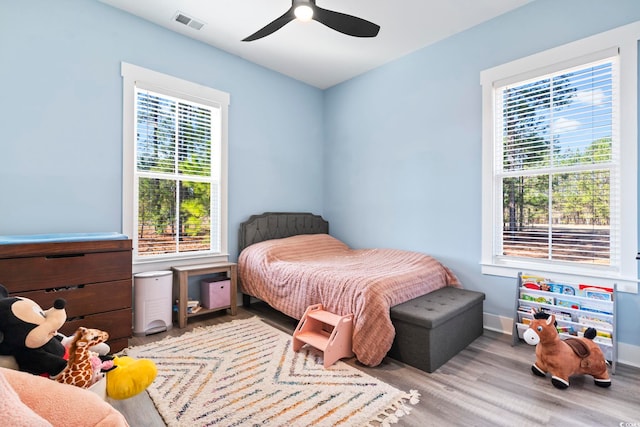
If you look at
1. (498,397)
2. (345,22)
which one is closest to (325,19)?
(345,22)

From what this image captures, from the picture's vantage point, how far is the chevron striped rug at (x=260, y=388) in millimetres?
1635

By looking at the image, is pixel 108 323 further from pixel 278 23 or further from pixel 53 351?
pixel 278 23

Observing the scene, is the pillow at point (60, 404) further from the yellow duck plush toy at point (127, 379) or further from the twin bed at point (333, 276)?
the twin bed at point (333, 276)

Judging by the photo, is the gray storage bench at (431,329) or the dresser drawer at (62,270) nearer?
the dresser drawer at (62,270)

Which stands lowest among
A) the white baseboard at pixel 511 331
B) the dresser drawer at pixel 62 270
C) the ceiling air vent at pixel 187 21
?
the white baseboard at pixel 511 331

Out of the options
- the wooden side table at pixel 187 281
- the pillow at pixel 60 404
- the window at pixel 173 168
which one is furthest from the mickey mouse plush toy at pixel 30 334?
the window at pixel 173 168

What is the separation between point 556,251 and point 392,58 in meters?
2.62

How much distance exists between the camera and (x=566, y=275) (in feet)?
8.39

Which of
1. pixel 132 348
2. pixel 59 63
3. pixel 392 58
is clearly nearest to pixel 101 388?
pixel 132 348

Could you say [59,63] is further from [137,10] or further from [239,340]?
[239,340]

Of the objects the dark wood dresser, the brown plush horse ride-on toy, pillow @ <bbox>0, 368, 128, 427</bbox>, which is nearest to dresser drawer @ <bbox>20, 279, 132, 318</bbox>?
the dark wood dresser

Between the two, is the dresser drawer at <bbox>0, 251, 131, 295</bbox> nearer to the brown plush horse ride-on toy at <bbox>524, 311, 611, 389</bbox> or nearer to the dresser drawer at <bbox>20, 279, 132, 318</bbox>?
the dresser drawer at <bbox>20, 279, 132, 318</bbox>

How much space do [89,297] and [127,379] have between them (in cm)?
104

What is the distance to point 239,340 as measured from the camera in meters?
2.61
